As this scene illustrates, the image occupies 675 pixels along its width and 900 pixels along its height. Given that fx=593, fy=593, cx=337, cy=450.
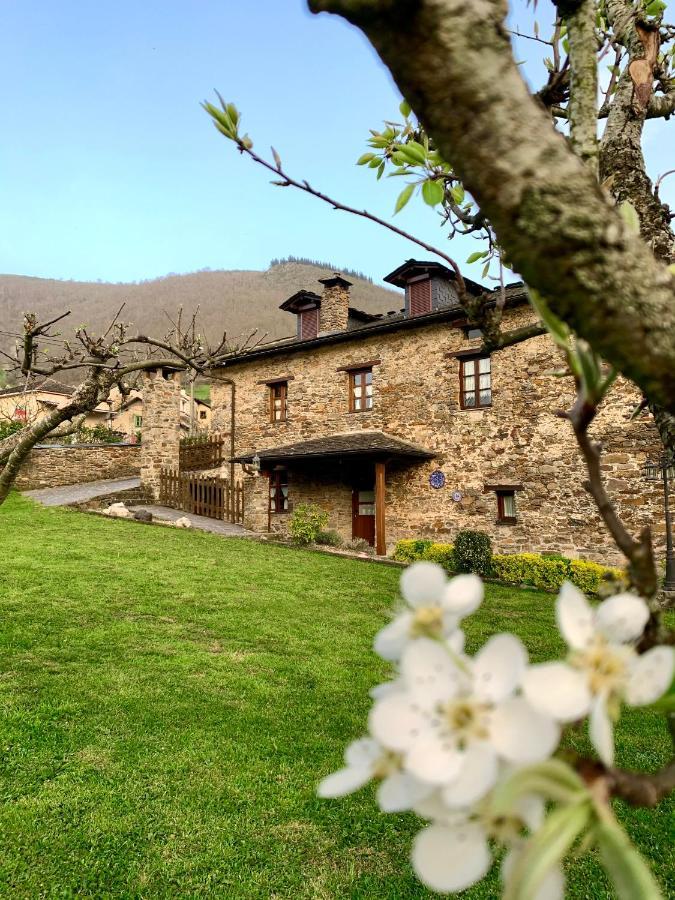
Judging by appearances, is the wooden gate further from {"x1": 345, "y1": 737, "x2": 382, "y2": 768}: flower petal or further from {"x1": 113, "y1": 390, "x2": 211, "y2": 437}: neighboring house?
{"x1": 345, "y1": 737, "x2": 382, "y2": 768}: flower petal

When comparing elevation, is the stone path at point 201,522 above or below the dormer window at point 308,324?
below

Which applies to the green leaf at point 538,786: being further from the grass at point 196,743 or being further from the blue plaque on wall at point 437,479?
the blue plaque on wall at point 437,479

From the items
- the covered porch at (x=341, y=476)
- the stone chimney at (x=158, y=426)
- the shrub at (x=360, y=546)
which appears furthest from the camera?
the stone chimney at (x=158, y=426)

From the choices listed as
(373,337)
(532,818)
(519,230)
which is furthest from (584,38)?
(373,337)

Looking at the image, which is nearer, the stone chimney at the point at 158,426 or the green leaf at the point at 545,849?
the green leaf at the point at 545,849

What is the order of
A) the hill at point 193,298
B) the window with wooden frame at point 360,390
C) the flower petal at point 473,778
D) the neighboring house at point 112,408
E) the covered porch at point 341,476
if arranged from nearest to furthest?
the flower petal at point 473,778 < the covered porch at point 341,476 < the window with wooden frame at point 360,390 < the neighboring house at point 112,408 < the hill at point 193,298

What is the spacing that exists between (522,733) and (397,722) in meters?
0.08

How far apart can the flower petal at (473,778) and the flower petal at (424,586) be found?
123 millimetres

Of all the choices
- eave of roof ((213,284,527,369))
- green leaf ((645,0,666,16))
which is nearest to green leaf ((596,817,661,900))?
green leaf ((645,0,666,16))

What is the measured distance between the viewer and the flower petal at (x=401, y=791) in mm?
404

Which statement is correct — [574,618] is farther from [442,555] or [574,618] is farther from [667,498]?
[442,555]

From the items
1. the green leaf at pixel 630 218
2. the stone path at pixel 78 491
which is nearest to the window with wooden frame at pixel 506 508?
the stone path at pixel 78 491

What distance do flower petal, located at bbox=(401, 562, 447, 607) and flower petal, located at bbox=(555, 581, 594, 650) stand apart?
0.09 m

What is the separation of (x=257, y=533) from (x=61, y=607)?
9.70 metres
